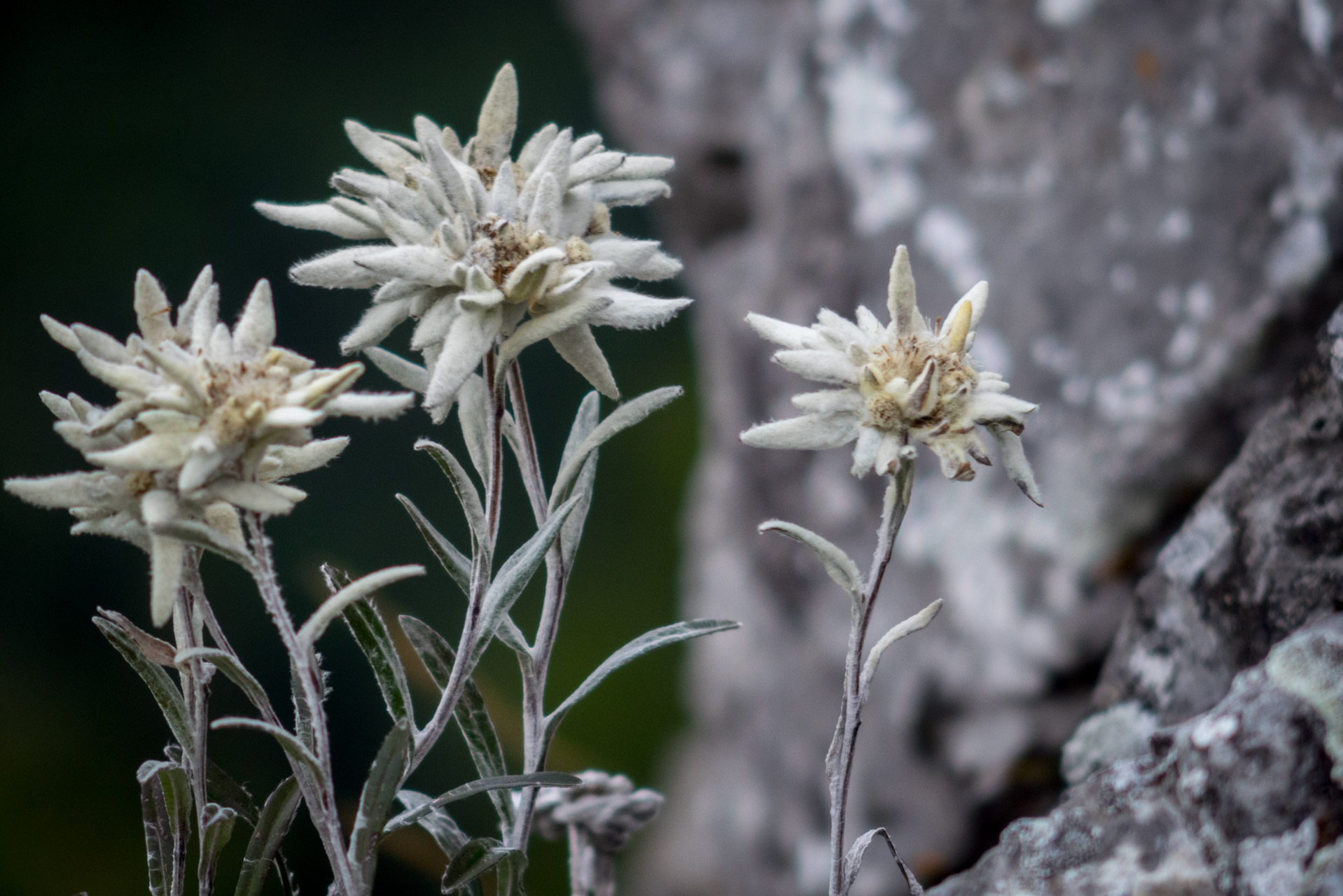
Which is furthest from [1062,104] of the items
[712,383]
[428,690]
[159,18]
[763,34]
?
[159,18]

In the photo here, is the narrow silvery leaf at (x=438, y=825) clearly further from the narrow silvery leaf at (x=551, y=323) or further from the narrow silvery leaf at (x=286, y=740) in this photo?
the narrow silvery leaf at (x=551, y=323)

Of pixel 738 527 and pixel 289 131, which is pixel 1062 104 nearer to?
pixel 738 527

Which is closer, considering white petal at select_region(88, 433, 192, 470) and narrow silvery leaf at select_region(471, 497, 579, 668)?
white petal at select_region(88, 433, 192, 470)

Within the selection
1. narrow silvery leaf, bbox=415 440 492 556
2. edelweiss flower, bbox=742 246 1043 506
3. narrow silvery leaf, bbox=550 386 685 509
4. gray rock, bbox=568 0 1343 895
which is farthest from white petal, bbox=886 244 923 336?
gray rock, bbox=568 0 1343 895

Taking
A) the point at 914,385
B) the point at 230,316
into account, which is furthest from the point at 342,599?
the point at 230,316

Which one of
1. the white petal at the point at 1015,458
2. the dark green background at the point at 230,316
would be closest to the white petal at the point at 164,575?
the white petal at the point at 1015,458

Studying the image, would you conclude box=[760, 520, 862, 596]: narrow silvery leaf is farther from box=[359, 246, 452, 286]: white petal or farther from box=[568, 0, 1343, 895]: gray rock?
box=[568, 0, 1343, 895]: gray rock
